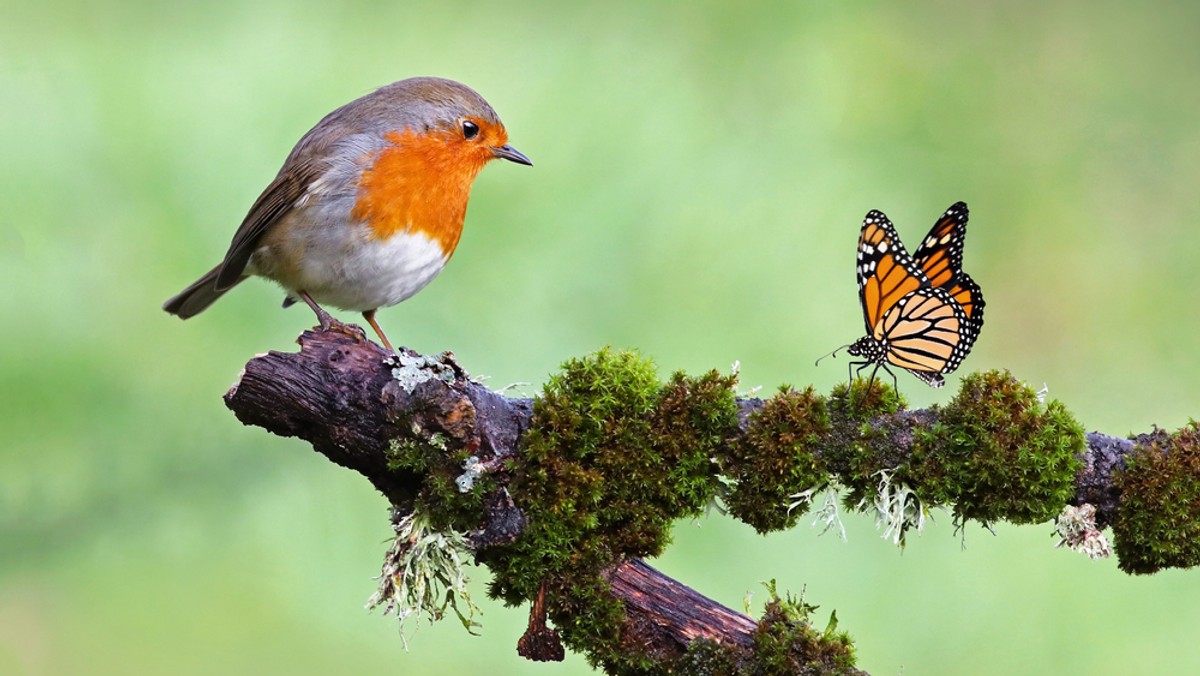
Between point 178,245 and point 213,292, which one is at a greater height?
point 178,245

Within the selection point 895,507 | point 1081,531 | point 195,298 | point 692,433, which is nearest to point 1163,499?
point 1081,531

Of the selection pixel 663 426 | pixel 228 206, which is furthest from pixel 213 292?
pixel 663 426

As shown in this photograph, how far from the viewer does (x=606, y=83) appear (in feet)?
17.8

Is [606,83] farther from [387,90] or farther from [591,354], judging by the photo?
[591,354]

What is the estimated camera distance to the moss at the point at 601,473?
2.96 m

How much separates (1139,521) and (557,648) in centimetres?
144

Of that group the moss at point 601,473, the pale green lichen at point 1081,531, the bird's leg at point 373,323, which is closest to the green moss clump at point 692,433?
the moss at point 601,473

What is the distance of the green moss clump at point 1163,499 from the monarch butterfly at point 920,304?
0.51 meters

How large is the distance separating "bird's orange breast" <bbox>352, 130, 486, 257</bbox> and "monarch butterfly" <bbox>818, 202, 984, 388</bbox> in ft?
4.44

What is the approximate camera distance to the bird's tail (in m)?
4.38

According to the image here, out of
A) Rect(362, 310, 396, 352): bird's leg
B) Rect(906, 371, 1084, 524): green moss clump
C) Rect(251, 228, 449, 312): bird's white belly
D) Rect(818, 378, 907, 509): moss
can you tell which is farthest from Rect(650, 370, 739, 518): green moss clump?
Rect(362, 310, 396, 352): bird's leg

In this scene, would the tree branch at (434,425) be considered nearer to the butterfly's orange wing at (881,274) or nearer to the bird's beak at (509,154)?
the butterfly's orange wing at (881,274)

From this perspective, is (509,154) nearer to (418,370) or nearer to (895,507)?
(418,370)

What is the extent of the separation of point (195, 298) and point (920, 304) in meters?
2.59
